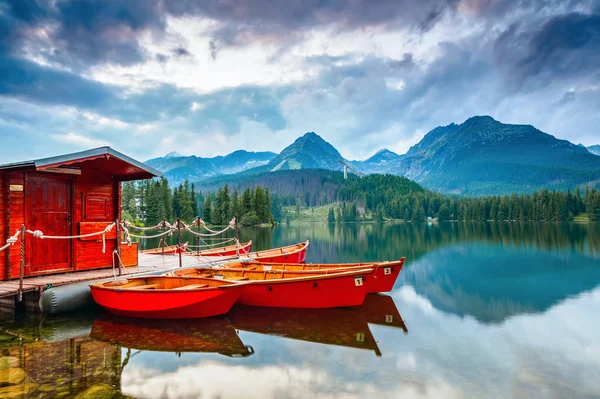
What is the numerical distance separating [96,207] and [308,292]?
28.6ft

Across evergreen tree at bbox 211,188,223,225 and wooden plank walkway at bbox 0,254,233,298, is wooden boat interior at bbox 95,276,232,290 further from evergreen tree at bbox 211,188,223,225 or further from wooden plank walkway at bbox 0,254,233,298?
evergreen tree at bbox 211,188,223,225

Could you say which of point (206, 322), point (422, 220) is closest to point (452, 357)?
point (206, 322)

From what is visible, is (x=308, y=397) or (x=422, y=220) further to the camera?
(x=422, y=220)

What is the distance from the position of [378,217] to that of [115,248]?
154 metres

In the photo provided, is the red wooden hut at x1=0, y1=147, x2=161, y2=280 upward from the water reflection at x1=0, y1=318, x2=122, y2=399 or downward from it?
upward

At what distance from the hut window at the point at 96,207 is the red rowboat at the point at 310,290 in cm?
631

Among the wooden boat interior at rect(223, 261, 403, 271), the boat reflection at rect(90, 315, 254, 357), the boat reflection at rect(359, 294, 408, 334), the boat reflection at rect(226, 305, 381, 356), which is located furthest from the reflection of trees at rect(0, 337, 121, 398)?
the boat reflection at rect(359, 294, 408, 334)

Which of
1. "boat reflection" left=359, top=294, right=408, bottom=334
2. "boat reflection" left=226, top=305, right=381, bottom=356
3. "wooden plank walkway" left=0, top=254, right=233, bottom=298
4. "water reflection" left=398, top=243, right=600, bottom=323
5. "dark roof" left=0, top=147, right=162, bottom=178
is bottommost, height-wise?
"water reflection" left=398, top=243, right=600, bottom=323

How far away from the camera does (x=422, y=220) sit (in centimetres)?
15312

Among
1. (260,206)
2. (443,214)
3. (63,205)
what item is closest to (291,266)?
(63,205)

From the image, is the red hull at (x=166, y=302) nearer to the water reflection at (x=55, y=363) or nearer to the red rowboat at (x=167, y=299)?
the red rowboat at (x=167, y=299)

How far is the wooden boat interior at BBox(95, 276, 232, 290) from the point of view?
40.8ft

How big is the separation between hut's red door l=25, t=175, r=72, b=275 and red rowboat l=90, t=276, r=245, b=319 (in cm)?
239

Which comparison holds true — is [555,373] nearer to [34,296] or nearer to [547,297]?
[547,297]
